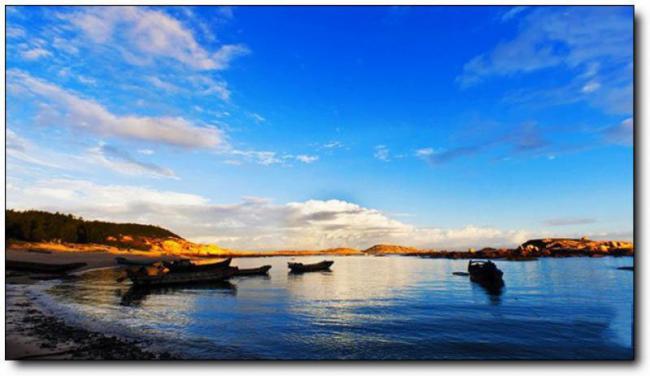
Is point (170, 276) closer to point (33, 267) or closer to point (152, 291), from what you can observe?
point (152, 291)

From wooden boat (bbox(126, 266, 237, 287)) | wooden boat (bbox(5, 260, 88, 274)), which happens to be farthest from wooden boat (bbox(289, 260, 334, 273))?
wooden boat (bbox(5, 260, 88, 274))

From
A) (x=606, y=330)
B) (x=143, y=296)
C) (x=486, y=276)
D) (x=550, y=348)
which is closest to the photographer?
(x=550, y=348)

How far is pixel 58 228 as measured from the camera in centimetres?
5078

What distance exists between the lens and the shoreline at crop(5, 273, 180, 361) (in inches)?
377

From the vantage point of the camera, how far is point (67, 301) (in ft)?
63.1

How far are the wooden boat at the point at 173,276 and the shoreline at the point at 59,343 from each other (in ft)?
46.0

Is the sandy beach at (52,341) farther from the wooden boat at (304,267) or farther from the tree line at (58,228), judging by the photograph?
the wooden boat at (304,267)

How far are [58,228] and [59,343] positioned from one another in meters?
49.3

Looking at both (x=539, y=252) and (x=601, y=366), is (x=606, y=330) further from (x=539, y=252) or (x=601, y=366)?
(x=539, y=252)

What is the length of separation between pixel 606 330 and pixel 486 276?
21.1m

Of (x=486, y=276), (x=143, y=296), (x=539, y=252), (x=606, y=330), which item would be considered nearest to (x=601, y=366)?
(x=606, y=330)

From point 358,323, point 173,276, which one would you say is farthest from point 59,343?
point 173,276

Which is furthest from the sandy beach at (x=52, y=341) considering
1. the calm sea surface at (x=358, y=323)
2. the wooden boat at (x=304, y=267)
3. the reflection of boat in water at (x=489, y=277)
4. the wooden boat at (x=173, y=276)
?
the wooden boat at (x=304, y=267)

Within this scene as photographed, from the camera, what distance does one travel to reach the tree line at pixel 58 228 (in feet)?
136
